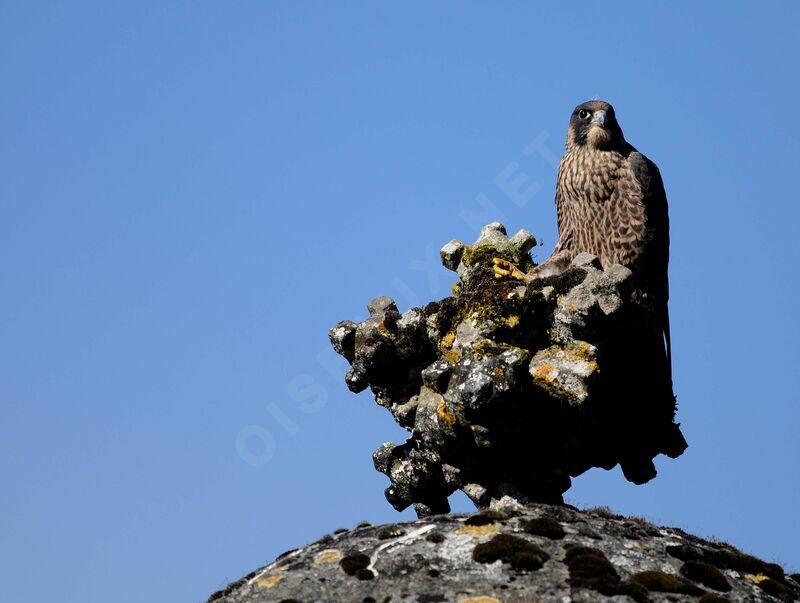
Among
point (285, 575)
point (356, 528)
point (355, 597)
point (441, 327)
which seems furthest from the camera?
point (441, 327)

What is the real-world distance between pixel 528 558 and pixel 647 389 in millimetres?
8002

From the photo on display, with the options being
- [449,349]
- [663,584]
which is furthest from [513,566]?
[449,349]

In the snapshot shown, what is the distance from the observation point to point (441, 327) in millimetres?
31734

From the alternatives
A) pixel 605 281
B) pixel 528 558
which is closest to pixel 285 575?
pixel 528 558

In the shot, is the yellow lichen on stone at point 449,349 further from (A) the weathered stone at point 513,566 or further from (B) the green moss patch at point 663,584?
(B) the green moss patch at point 663,584

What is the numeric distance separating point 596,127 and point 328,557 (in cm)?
1305

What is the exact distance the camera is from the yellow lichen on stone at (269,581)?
26.7 meters

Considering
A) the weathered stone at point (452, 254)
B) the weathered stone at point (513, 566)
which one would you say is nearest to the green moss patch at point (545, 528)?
the weathered stone at point (513, 566)

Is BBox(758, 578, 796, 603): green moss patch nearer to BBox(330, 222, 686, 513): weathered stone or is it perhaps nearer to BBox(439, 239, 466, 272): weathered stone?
BBox(330, 222, 686, 513): weathered stone

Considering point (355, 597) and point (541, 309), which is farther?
point (541, 309)

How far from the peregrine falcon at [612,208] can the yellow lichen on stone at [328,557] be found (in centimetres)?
887

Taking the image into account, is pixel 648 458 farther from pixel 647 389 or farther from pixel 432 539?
pixel 432 539

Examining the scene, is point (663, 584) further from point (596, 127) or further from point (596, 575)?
point (596, 127)

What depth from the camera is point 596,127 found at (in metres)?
32.2
